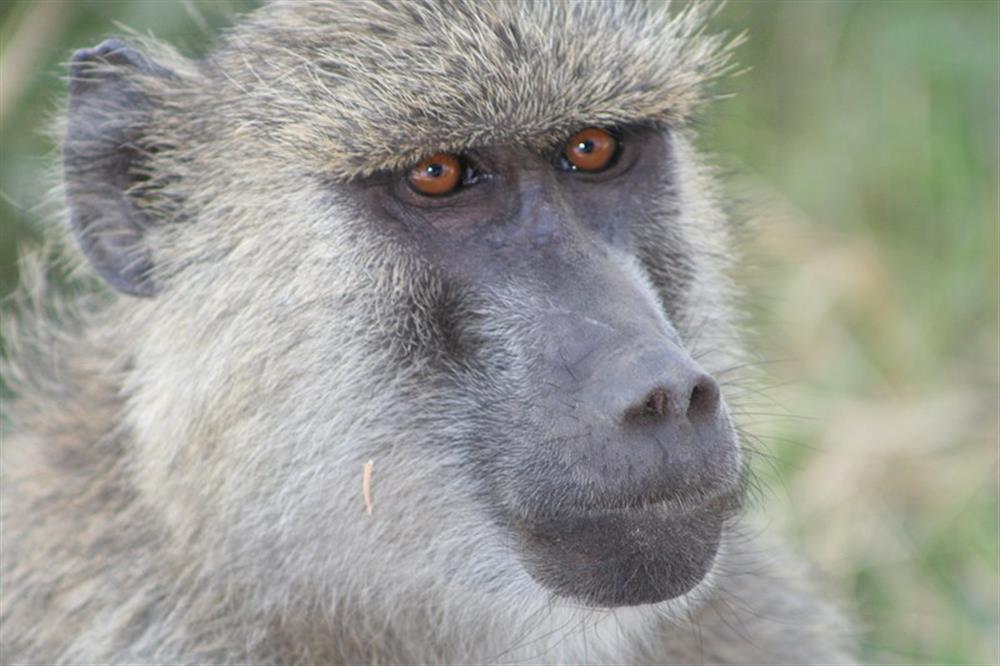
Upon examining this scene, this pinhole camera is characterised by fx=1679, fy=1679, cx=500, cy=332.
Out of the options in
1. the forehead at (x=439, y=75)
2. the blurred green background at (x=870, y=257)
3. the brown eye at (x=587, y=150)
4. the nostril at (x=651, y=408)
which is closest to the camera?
the nostril at (x=651, y=408)

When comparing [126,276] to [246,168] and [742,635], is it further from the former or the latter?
[742,635]

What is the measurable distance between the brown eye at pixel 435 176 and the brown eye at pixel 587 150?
344 mm

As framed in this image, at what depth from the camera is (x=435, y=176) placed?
4.28 metres

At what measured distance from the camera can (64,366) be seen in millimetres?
5152

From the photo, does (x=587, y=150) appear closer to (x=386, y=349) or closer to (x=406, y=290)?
(x=406, y=290)

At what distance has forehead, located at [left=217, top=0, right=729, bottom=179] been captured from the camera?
4234 mm

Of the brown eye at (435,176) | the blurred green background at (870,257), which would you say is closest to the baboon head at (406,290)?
the brown eye at (435,176)

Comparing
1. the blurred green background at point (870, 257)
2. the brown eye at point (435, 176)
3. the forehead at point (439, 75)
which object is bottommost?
the blurred green background at point (870, 257)

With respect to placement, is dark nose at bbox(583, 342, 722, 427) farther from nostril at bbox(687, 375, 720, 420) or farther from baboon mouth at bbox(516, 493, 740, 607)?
baboon mouth at bbox(516, 493, 740, 607)

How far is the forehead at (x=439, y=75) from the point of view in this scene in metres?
4.23

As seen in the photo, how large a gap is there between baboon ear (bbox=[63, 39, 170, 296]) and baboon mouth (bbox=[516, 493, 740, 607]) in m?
1.40

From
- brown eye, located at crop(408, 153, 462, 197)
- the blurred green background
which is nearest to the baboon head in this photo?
brown eye, located at crop(408, 153, 462, 197)

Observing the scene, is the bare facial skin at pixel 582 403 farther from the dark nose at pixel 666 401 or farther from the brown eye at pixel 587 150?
the brown eye at pixel 587 150

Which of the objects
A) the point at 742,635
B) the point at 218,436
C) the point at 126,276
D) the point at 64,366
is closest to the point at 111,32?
the point at 64,366
